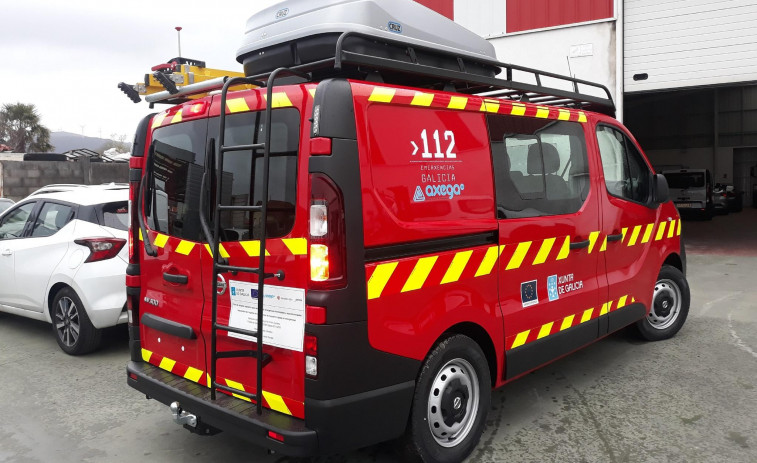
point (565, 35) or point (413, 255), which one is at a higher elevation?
point (565, 35)

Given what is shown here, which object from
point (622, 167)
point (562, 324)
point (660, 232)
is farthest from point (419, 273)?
point (660, 232)

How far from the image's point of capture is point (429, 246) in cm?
290

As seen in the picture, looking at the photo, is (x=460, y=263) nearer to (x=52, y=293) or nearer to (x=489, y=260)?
(x=489, y=260)

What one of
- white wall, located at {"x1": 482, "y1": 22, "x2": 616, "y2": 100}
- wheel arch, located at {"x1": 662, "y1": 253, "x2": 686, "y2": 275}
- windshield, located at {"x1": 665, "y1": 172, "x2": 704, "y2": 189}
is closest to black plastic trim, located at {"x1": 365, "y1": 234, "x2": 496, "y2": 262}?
wheel arch, located at {"x1": 662, "y1": 253, "x2": 686, "y2": 275}

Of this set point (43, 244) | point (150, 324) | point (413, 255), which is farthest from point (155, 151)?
point (43, 244)

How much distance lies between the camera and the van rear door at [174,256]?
310 centimetres

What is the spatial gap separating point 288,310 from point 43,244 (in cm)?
399

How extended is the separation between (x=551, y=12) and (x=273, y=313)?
10428 mm

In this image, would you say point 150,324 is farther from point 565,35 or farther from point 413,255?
point 565,35

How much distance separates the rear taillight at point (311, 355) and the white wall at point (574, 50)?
9.69 metres

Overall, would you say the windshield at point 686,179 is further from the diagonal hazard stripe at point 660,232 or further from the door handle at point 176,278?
the door handle at point 176,278

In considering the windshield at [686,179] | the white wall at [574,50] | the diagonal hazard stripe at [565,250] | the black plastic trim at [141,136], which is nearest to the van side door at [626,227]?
the diagonal hazard stripe at [565,250]

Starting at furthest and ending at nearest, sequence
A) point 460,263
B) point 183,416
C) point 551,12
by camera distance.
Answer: point 551,12
point 460,263
point 183,416

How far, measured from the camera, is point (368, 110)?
8.74 feet
